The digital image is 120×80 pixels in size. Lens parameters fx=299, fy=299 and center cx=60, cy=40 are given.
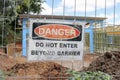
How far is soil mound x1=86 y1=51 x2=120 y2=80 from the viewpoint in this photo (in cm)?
652

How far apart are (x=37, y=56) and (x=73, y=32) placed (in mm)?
654

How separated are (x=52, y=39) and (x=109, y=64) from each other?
2.97 m

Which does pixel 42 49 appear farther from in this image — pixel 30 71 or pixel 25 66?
pixel 25 66

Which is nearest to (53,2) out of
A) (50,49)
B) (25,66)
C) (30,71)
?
(50,49)

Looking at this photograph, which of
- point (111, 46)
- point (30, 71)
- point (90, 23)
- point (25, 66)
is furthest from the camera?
point (25, 66)

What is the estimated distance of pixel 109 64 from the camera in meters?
7.07

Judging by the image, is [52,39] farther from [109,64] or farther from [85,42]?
[109,64]

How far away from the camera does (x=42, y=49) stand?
14.7 ft

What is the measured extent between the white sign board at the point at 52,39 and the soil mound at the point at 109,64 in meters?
1.74

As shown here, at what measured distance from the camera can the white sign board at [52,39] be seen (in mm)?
4449

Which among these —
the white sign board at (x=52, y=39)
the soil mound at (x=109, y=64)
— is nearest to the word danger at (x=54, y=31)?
A: the white sign board at (x=52, y=39)

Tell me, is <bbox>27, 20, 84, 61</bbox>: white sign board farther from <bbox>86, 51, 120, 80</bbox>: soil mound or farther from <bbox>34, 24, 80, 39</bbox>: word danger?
<bbox>86, 51, 120, 80</bbox>: soil mound

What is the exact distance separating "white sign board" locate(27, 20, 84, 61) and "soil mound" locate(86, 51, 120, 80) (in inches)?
68.6

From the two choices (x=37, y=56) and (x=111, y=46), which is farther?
(x=111, y=46)
